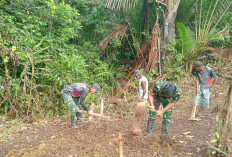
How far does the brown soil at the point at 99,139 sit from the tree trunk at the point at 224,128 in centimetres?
44

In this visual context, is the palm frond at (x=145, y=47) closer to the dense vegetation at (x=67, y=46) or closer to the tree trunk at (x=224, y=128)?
the dense vegetation at (x=67, y=46)

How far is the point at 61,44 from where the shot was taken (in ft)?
22.9

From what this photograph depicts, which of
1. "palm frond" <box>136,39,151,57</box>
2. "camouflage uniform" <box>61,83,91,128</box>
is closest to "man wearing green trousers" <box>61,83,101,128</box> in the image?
"camouflage uniform" <box>61,83,91,128</box>

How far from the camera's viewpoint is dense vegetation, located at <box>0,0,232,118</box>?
234 inches

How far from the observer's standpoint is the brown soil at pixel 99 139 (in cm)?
402

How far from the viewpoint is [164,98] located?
4.58 metres

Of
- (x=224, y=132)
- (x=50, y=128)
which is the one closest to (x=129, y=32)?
(x=50, y=128)

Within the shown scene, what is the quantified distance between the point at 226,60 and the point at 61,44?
260 inches

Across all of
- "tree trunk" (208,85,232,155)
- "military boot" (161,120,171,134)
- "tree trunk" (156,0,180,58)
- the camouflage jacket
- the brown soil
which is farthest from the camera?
"tree trunk" (156,0,180,58)

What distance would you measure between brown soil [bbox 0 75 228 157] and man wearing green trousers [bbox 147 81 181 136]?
348mm

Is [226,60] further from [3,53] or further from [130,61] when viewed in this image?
[3,53]

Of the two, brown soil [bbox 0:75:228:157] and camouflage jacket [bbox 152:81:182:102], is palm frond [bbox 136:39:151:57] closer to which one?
brown soil [bbox 0:75:228:157]

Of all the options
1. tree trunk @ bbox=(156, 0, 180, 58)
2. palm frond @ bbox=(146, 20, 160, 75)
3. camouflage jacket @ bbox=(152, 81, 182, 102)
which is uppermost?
A: tree trunk @ bbox=(156, 0, 180, 58)

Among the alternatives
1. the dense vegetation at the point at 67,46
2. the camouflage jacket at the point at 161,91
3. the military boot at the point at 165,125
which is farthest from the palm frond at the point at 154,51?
the camouflage jacket at the point at 161,91
